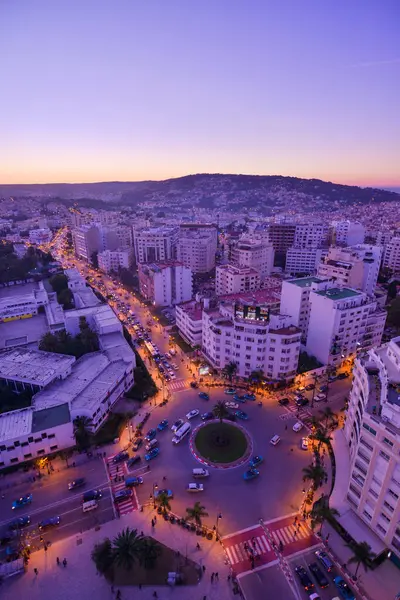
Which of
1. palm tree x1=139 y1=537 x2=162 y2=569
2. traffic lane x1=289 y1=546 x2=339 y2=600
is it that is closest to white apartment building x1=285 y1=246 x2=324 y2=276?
traffic lane x1=289 y1=546 x2=339 y2=600

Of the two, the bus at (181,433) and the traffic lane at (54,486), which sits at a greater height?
the bus at (181,433)

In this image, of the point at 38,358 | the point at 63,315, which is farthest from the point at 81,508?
the point at 63,315

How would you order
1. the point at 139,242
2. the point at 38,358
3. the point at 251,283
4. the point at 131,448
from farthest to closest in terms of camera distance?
the point at 139,242 → the point at 251,283 → the point at 38,358 → the point at 131,448

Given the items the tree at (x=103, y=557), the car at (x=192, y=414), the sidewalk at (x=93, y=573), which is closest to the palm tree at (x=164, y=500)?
the sidewalk at (x=93, y=573)

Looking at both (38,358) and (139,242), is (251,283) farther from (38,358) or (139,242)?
(38,358)

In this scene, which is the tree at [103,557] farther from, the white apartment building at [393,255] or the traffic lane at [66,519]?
the white apartment building at [393,255]

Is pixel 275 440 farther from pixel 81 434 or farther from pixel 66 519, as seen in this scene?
pixel 66 519

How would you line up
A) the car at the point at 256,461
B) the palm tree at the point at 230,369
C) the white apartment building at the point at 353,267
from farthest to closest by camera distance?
the white apartment building at the point at 353,267
the palm tree at the point at 230,369
the car at the point at 256,461
